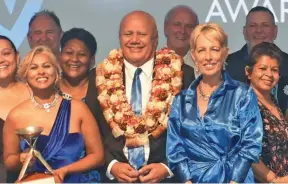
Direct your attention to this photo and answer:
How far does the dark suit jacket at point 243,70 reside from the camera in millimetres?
5199

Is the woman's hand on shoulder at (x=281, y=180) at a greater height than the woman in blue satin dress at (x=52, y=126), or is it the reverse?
the woman in blue satin dress at (x=52, y=126)

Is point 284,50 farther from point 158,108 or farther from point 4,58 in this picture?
point 4,58

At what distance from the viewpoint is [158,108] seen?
4949 mm

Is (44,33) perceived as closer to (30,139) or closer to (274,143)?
(30,139)

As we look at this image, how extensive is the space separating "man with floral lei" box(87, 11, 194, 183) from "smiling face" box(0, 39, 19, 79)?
498 millimetres

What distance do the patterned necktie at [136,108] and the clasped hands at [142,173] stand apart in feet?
0.13

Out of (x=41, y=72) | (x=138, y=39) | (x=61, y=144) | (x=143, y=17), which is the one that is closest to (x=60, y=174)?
(x=61, y=144)

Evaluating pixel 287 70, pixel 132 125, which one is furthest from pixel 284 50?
pixel 132 125

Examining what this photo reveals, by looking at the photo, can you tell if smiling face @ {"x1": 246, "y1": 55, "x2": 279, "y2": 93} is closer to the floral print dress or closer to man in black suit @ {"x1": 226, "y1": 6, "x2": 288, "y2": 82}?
the floral print dress

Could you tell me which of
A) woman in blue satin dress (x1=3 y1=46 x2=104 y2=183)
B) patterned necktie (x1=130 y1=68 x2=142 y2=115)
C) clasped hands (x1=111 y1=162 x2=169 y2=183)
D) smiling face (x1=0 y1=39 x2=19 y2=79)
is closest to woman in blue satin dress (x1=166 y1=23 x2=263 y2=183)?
clasped hands (x1=111 y1=162 x2=169 y2=183)

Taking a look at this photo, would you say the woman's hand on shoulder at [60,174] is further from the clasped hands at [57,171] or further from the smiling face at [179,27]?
the smiling face at [179,27]

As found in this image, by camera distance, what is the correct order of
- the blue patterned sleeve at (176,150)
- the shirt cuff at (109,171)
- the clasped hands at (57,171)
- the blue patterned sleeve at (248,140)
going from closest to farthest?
1. the blue patterned sleeve at (248,140)
2. the blue patterned sleeve at (176,150)
3. the clasped hands at (57,171)
4. the shirt cuff at (109,171)

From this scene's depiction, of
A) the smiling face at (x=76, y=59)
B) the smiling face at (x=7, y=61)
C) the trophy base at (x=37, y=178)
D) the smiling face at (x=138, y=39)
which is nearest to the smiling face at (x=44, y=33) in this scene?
the smiling face at (x=76, y=59)

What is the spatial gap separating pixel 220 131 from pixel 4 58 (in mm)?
1420
